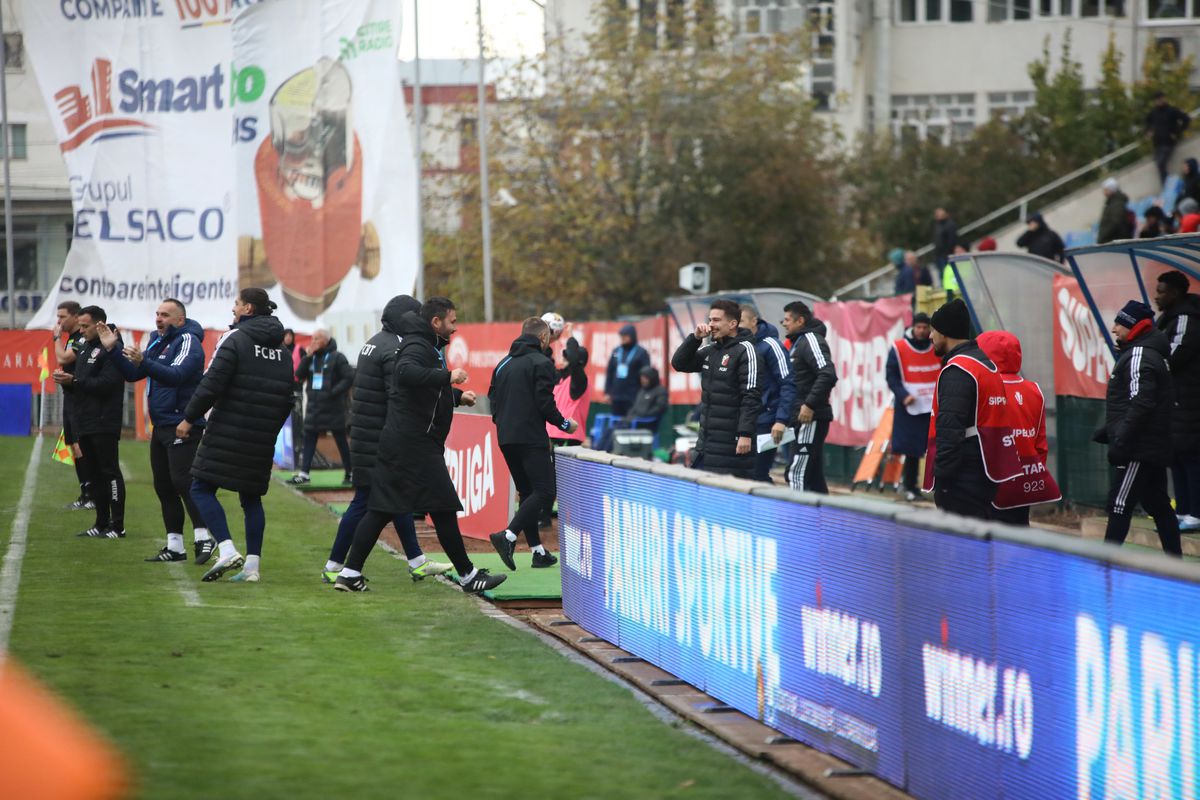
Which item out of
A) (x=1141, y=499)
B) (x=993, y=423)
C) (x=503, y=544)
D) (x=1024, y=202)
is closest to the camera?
(x=993, y=423)

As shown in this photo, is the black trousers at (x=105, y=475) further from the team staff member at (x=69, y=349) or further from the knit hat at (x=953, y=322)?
the knit hat at (x=953, y=322)

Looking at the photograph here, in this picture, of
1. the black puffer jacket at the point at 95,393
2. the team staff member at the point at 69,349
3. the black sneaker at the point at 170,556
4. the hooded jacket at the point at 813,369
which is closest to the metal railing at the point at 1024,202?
the hooded jacket at the point at 813,369

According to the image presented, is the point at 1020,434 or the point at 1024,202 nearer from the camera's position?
the point at 1020,434

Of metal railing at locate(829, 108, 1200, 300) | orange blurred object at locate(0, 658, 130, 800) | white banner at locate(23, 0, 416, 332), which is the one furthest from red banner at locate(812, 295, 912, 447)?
orange blurred object at locate(0, 658, 130, 800)

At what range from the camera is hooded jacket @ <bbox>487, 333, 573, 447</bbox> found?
13.2m

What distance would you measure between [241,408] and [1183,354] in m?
6.95

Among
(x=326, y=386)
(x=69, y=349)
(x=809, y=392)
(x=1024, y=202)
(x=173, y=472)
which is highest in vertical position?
(x=1024, y=202)

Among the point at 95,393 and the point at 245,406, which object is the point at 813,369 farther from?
the point at 95,393

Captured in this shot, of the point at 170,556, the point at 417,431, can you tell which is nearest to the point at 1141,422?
the point at 417,431

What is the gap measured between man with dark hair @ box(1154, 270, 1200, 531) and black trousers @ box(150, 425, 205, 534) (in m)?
7.21

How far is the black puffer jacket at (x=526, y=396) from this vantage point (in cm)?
1320

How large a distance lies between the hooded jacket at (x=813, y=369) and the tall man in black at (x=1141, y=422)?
342cm

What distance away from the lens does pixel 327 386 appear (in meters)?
22.6

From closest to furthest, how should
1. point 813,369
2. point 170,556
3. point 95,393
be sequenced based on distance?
point 170,556, point 95,393, point 813,369
